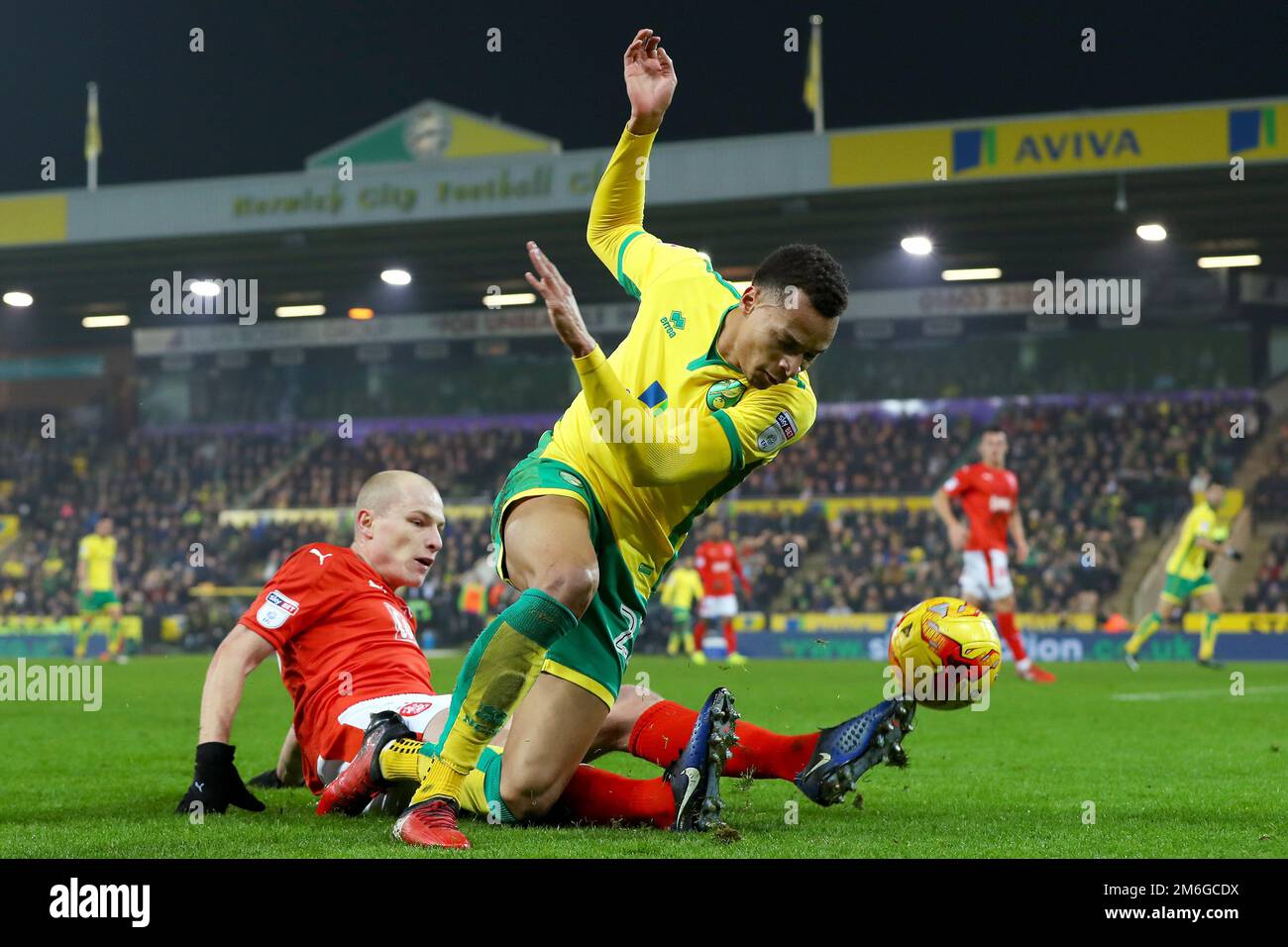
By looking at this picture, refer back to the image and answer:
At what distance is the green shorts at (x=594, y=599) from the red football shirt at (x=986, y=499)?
968 centimetres

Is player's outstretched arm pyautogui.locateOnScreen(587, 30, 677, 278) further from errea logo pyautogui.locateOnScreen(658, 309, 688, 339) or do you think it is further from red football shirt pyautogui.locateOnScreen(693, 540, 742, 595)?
red football shirt pyautogui.locateOnScreen(693, 540, 742, 595)

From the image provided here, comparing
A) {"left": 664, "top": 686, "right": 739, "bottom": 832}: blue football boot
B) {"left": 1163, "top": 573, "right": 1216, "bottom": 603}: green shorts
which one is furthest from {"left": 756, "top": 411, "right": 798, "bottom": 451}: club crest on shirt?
{"left": 1163, "top": 573, "right": 1216, "bottom": 603}: green shorts

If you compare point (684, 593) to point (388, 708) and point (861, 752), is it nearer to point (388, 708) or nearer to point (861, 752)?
point (388, 708)

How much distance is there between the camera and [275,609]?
4.93m

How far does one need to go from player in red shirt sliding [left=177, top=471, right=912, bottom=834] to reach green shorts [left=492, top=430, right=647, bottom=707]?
313 millimetres

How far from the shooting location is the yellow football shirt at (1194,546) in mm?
15336

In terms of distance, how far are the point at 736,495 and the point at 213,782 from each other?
23326mm

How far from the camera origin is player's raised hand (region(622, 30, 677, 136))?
186 inches

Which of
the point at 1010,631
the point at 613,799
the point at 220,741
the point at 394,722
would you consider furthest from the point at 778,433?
the point at 1010,631

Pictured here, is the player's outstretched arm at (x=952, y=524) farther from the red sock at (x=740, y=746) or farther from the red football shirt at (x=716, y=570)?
the red sock at (x=740, y=746)

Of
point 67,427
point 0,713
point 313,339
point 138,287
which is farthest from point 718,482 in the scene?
point 67,427

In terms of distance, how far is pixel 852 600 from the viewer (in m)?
24.4

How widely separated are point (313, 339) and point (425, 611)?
28.3 feet
